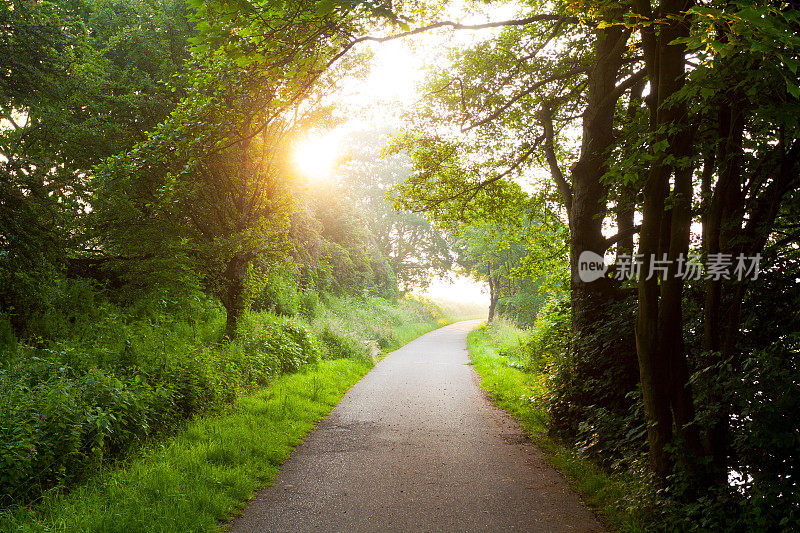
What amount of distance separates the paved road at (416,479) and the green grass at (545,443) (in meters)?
0.19

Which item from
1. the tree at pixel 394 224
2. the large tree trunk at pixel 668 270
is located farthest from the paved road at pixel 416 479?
the tree at pixel 394 224

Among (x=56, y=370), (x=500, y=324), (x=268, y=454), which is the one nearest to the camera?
(x=268, y=454)

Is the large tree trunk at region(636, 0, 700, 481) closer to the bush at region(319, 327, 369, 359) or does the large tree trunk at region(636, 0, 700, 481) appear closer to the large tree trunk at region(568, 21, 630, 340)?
the large tree trunk at region(568, 21, 630, 340)

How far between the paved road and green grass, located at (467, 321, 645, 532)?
7.3 inches

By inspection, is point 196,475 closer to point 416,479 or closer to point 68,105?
point 416,479

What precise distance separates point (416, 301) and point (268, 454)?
110 feet

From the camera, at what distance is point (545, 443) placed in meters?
7.01

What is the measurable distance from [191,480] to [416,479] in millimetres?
2524

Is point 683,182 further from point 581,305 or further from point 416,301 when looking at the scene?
point 416,301

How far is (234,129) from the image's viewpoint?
6324 millimetres

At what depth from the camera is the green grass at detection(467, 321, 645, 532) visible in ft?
14.9

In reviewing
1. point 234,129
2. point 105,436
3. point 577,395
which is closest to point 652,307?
point 577,395

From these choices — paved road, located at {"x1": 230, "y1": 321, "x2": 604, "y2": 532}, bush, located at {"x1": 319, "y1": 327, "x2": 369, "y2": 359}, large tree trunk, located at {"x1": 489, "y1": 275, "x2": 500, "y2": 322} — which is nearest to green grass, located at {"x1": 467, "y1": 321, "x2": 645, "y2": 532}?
paved road, located at {"x1": 230, "y1": 321, "x2": 604, "y2": 532}

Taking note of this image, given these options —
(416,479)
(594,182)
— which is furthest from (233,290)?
(594,182)
